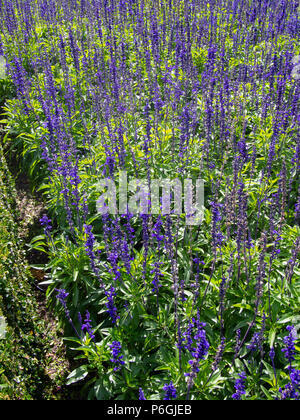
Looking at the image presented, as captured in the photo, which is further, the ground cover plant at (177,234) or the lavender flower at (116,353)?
the ground cover plant at (177,234)

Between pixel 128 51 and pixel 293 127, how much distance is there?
5.40 m

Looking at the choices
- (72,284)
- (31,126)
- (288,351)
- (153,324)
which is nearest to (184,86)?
(31,126)

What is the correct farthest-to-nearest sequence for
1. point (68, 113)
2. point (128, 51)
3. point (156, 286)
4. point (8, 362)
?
1. point (128, 51)
2. point (68, 113)
3. point (156, 286)
4. point (8, 362)

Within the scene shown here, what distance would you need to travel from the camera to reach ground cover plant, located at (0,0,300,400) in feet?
12.2

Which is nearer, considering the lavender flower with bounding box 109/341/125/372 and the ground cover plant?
the lavender flower with bounding box 109/341/125/372

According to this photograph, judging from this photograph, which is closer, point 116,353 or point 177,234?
point 116,353

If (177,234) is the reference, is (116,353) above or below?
below

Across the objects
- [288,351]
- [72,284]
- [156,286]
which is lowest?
[72,284]

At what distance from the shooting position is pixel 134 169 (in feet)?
20.3

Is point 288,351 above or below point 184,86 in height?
below

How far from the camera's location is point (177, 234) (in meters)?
4.52

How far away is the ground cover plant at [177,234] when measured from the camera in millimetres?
3723
